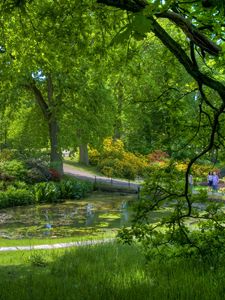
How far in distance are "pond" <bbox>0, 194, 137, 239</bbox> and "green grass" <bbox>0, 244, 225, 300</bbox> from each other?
5915mm

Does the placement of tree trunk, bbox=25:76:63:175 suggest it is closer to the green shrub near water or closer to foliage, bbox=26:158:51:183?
foliage, bbox=26:158:51:183

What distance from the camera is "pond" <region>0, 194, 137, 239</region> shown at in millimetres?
16403

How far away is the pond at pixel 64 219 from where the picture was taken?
53.8 feet

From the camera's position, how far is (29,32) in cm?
941

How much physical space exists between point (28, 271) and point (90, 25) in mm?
4552

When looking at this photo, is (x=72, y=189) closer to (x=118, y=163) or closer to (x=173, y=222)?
(x=118, y=163)

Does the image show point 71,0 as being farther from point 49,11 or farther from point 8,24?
point 8,24

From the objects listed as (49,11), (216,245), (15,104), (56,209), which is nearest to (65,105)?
(15,104)

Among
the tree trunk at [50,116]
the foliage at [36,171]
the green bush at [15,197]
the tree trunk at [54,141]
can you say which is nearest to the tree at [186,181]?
the green bush at [15,197]

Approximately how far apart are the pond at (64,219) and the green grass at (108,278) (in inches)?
233

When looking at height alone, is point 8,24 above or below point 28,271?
above

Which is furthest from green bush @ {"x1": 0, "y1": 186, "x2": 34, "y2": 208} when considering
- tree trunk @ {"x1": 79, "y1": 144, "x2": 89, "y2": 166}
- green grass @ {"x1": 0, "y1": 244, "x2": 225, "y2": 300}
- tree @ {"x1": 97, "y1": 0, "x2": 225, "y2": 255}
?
tree trunk @ {"x1": 79, "y1": 144, "x2": 89, "y2": 166}

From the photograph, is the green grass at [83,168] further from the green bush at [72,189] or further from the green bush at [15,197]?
the green bush at [15,197]

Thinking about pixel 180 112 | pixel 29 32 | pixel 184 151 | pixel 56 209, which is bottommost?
pixel 56 209
